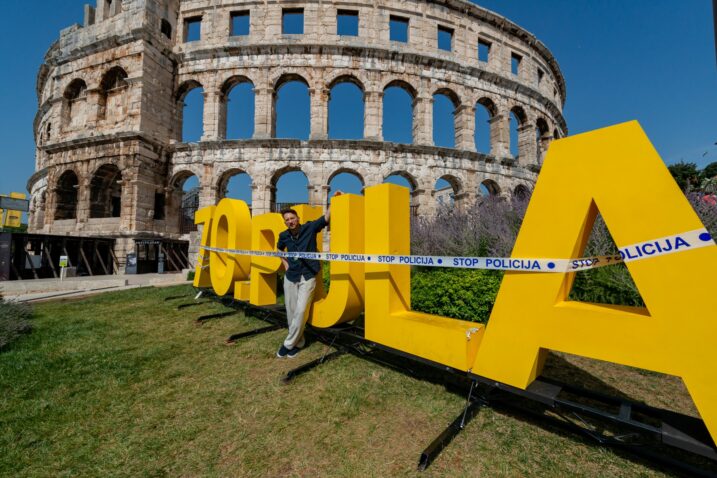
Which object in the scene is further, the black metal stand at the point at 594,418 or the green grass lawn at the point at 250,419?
the green grass lawn at the point at 250,419

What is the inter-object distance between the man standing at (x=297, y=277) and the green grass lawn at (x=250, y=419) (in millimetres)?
267

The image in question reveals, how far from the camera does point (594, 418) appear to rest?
2.51m

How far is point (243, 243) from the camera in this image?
5.78 metres

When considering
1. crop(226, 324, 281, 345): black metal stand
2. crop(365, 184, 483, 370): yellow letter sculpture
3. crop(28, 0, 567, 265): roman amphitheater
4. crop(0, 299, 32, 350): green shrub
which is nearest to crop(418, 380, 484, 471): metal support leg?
crop(365, 184, 483, 370): yellow letter sculpture

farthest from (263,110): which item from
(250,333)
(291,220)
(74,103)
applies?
(250,333)

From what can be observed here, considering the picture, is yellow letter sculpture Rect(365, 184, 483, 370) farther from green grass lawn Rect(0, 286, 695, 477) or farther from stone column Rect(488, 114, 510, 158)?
stone column Rect(488, 114, 510, 158)

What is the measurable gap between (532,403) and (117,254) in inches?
725

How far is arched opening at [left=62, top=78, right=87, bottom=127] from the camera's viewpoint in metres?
16.9

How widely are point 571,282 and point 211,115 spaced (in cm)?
1873

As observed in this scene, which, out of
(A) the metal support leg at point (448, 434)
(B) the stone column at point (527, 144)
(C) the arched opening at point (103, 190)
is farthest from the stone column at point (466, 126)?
(C) the arched opening at point (103, 190)

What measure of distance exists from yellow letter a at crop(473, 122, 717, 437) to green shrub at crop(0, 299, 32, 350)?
704 centimetres

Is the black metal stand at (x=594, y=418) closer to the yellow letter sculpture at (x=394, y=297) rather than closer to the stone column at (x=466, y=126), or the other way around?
the yellow letter sculpture at (x=394, y=297)

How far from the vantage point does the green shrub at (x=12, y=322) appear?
460 cm

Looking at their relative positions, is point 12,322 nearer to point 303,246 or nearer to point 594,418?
point 303,246
